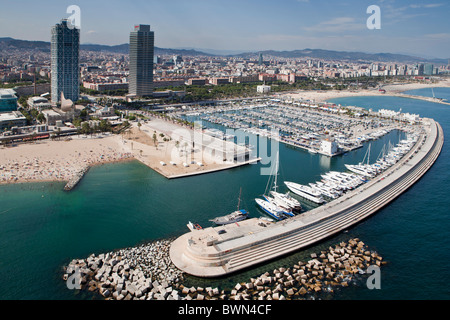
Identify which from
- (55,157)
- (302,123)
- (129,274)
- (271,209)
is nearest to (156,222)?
(129,274)

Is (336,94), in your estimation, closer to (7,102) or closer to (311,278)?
(7,102)

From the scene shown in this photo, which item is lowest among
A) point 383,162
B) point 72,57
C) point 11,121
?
point 383,162

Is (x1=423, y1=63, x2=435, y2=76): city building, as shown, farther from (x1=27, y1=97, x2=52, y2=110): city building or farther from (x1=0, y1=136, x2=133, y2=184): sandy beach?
(x1=0, y1=136, x2=133, y2=184): sandy beach

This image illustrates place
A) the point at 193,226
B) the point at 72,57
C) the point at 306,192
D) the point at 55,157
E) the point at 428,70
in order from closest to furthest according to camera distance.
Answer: the point at 193,226, the point at 306,192, the point at 55,157, the point at 72,57, the point at 428,70

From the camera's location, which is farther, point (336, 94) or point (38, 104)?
point (336, 94)

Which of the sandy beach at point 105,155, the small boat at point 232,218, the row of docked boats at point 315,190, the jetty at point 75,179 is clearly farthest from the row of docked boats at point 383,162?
the jetty at point 75,179

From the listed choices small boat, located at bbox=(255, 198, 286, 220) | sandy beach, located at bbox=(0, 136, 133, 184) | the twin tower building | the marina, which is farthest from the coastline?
small boat, located at bbox=(255, 198, 286, 220)
